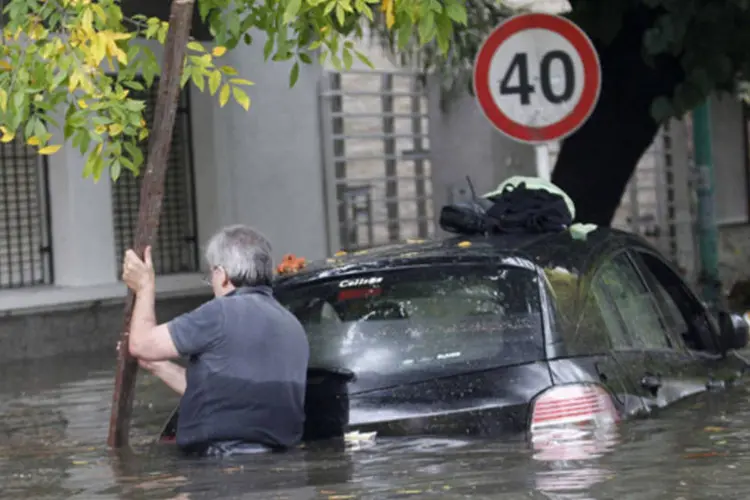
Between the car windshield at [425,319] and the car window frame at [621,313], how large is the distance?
44cm

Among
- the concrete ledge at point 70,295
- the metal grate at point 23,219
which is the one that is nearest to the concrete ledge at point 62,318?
the concrete ledge at point 70,295

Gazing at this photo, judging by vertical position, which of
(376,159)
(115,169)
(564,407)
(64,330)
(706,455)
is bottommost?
(706,455)

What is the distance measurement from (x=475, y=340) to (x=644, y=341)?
1050mm

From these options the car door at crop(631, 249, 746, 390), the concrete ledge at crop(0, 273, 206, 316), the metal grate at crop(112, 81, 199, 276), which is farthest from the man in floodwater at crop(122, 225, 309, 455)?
the metal grate at crop(112, 81, 199, 276)

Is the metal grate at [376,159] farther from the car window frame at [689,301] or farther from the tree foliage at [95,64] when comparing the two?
the tree foliage at [95,64]

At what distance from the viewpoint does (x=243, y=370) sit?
674 cm

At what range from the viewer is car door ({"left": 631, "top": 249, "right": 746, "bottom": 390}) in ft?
26.9

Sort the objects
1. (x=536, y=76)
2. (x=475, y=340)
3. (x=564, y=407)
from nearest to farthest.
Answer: (x=564, y=407), (x=475, y=340), (x=536, y=76)

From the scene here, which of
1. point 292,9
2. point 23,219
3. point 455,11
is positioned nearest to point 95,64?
point 292,9

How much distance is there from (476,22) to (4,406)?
199 inches

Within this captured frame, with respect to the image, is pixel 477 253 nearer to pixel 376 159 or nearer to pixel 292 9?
pixel 292 9

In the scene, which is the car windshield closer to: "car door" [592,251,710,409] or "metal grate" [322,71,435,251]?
"car door" [592,251,710,409]

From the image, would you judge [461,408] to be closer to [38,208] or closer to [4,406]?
[4,406]

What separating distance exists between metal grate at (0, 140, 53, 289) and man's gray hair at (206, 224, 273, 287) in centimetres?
813
